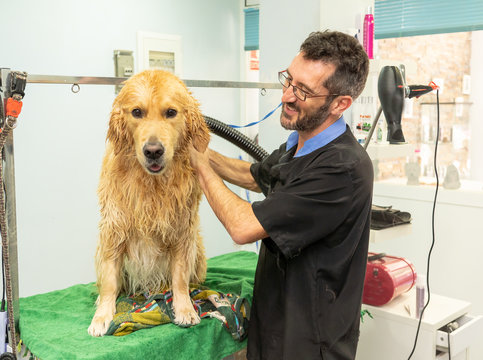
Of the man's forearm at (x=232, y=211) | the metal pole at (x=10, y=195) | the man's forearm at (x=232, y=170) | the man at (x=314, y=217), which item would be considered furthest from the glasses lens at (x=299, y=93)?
the metal pole at (x=10, y=195)

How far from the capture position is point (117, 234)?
181 centimetres

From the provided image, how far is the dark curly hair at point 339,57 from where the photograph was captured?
67.0 inches

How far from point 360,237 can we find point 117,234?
2.80 feet

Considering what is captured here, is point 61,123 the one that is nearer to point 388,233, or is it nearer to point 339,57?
point 388,233

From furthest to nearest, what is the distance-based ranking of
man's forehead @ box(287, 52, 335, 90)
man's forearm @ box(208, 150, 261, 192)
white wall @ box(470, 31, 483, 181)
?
1. white wall @ box(470, 31, 483, 181)
2. man's forearm @ box(208, 150, 261, 192)
3. man's forehead @ box(287, 52, 335, 90)

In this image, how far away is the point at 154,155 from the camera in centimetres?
167

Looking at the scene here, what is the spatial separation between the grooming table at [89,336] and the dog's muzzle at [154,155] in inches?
22.0

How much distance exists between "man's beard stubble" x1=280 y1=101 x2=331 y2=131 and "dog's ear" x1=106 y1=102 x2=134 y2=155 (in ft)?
1.81

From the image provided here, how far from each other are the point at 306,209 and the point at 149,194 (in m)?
0.57

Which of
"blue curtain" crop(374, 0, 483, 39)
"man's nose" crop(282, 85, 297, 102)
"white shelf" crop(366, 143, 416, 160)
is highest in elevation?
"blue curtain" crop(374, 0, 483, 39)

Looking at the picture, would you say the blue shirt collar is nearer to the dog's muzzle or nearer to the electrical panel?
the dog's muzzle

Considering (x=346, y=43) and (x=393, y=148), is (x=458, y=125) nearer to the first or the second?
(x=393, y=148)

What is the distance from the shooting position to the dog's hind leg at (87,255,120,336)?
1746 mm

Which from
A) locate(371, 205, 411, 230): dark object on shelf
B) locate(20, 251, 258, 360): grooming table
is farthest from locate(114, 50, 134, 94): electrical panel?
locate(371, 205, 411, 230): dark object on shelf
